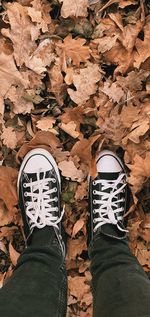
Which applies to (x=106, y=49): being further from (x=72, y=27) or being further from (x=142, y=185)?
(x=142, y=185)

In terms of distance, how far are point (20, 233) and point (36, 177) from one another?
0.75ft

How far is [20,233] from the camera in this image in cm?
182

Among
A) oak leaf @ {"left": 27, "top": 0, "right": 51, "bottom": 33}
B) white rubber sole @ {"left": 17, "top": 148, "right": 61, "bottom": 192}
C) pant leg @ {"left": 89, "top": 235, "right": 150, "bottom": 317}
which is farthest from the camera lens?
white rubber sole @ {"left": 17, "top": 148, "right": 61, "bottom": 192}

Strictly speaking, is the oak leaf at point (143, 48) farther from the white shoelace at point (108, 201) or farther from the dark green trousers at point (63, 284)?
the dark green trousers at point (63, 284)

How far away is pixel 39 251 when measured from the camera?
1.55m

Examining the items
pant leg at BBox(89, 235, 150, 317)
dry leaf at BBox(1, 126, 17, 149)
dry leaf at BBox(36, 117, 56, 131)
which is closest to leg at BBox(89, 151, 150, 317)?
pant leg at BBox(89, 235, 150, 317)

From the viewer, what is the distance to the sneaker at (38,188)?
1.74 meters

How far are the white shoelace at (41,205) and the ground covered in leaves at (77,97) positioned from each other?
0.06 meters

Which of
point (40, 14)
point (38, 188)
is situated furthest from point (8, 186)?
point (40, 14)

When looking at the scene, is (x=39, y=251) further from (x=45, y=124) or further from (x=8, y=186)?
(x=45, y=124)

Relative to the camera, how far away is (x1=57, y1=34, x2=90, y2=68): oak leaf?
170cm

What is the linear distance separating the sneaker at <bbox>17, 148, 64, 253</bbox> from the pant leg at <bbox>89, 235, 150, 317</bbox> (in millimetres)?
238

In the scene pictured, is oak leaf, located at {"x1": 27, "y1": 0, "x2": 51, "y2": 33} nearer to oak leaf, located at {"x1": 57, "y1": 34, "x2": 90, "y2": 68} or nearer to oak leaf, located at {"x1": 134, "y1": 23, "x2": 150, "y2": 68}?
oak leaf, located at {"x1": 57, "y1": 34, "x2": 90, "y2": 68}

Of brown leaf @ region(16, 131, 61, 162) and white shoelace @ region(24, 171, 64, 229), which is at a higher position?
brown leaf @ region(16, 131, 61, 162)
